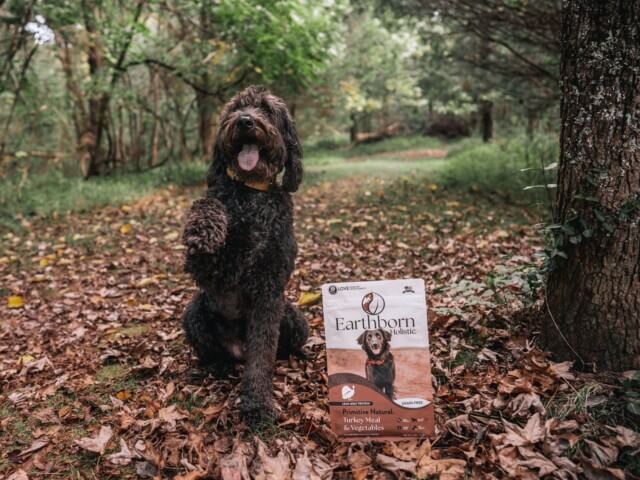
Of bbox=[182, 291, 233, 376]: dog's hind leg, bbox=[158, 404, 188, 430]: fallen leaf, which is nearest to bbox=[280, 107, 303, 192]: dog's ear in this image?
bbox=[182, 291, 233, 376]: dog's hind leg

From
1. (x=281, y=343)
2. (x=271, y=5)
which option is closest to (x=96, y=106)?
(x=271, y=5)

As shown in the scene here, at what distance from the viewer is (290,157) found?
2.94 meters

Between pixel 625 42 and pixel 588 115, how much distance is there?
382 millimetres

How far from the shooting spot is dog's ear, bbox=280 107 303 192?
2.93 meters

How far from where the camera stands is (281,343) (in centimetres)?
334

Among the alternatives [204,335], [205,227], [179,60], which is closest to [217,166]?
[205,227]

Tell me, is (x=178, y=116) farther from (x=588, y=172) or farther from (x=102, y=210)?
(x=588, y=172)

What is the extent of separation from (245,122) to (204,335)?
1.47 meters

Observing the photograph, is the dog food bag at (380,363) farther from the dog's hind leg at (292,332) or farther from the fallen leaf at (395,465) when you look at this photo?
the dog's hind leg at (292,332)

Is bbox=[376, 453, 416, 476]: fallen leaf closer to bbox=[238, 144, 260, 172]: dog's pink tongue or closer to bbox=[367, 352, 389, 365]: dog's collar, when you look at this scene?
bbox=[367, 352, 389, 365]: dog's collar

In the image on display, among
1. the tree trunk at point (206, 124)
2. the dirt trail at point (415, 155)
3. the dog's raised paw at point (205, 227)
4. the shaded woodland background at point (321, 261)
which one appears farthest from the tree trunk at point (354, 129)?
the dog's raised paw at point (205, 227)

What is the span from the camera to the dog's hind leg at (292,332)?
10.7ft

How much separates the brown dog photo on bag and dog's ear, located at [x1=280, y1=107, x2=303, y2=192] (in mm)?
1102

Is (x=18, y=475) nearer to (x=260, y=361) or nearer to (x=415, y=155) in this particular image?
(x=260, y=361)
